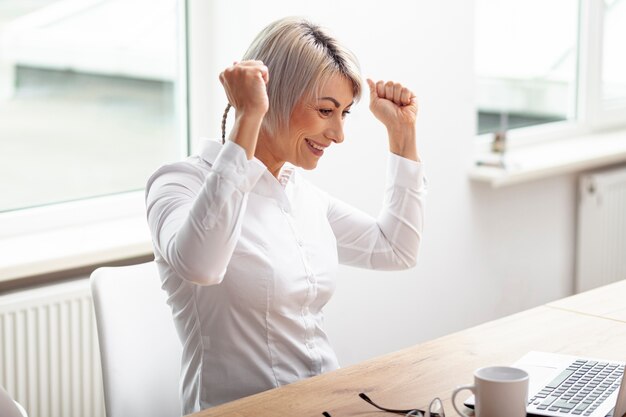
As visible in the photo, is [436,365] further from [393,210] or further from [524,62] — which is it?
[524,62]

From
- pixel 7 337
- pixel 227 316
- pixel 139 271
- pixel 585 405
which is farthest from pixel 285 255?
pixel 7 337

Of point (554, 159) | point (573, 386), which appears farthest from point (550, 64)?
point (573, 386)

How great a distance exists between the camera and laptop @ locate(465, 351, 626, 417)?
161 centimetres

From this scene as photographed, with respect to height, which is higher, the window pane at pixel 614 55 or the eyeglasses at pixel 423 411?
the window pane at pixel 614 55

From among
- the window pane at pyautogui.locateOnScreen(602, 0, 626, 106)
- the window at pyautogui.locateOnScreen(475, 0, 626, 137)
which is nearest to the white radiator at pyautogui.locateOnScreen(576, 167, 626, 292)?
the window at pyautogui.locateOnScreen(475, 0, 626, 137)

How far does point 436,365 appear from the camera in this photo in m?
1.88

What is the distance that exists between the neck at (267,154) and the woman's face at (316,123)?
21 millimetres

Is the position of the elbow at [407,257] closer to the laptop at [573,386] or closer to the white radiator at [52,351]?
the laptop at [573,386]

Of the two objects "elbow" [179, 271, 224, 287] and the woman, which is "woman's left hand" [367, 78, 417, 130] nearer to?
the woman

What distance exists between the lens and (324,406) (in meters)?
1.69

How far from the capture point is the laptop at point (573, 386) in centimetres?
161

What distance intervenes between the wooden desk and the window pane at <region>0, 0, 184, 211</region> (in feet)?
4.11

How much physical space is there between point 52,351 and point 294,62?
1.07 meters

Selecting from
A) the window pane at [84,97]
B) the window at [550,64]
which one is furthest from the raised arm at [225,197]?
the window at [550,64]
